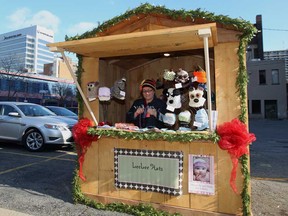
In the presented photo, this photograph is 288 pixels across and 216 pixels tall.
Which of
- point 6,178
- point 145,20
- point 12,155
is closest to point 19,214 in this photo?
point 6,178

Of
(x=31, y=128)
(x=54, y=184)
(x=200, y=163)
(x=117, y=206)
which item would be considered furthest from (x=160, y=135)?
(x=31, y=128)

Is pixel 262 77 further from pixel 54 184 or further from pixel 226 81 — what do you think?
pixel 54 184

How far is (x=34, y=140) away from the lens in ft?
28.2

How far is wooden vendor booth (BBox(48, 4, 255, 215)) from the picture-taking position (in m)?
3.50

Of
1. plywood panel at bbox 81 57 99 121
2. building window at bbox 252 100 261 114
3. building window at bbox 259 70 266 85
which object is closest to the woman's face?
plywood panel at bbox 81 57 99 121

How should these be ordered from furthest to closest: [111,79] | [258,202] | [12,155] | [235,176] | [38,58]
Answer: [38,58], [12,155], [111,79], [258,202], [235,176]

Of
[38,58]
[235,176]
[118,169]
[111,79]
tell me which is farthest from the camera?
[38,58]

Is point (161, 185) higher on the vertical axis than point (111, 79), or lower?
lower

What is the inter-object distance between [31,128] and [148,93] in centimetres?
550

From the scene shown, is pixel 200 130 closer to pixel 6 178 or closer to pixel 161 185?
pixel 161 185

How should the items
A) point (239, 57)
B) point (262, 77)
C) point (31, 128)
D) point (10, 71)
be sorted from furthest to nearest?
1. point (10, 71)
2. point (262, 77)
3. point (31, 128)
4. point (239, 57)

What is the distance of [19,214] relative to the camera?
3.86 metres

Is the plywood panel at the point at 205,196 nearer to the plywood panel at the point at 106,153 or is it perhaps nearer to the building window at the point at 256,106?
the plywood panel at the point at 106,153

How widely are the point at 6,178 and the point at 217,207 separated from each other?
4267 millimetres
